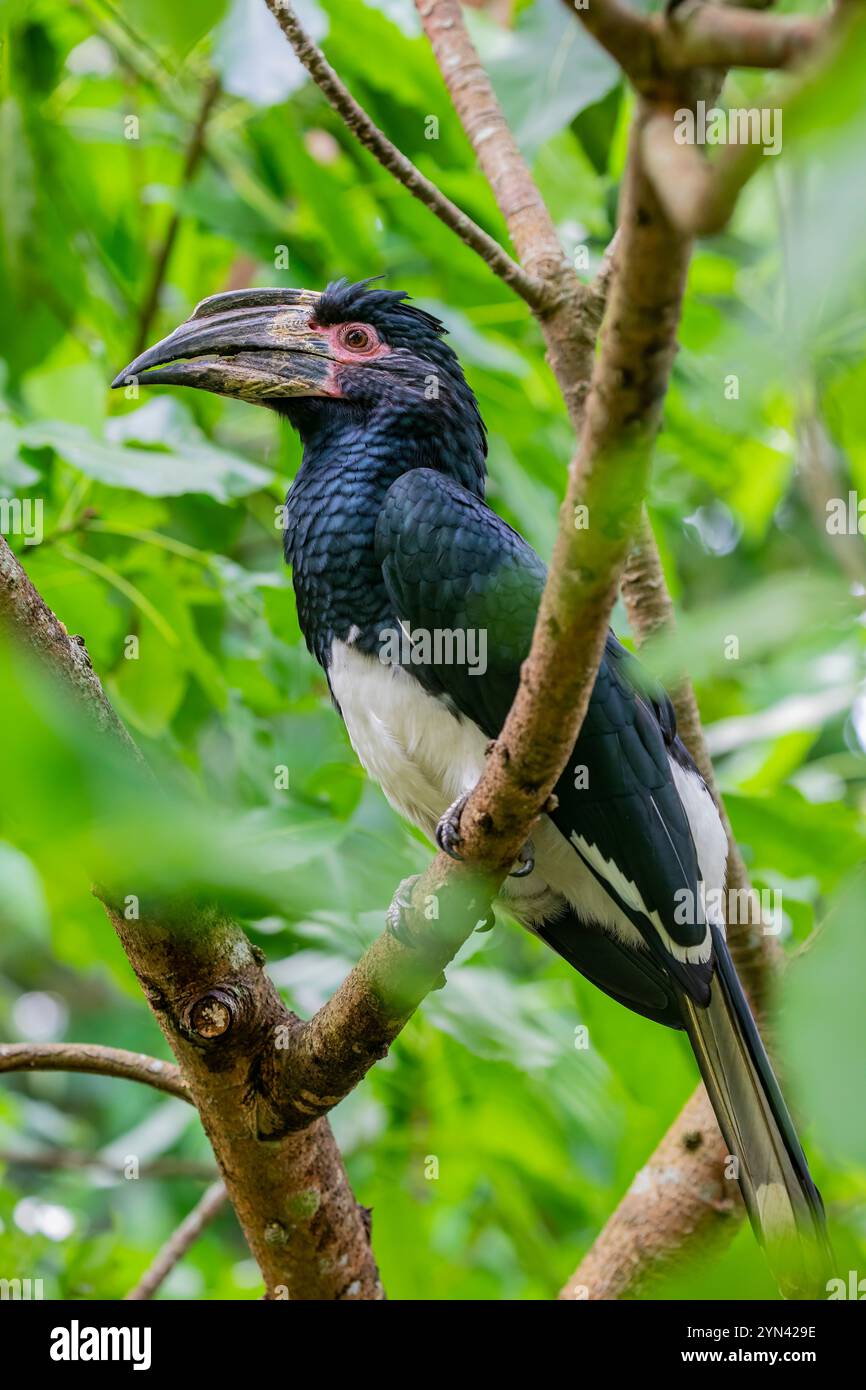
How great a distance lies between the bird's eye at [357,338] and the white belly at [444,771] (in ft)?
2.91

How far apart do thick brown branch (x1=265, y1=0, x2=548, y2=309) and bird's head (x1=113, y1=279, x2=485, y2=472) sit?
582 millimetres

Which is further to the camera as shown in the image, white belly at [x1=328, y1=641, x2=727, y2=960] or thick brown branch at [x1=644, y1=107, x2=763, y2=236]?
white belly at [x1=328, y1=641, x2=727, y2=960]

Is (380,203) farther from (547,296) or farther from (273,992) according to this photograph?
(273,992)

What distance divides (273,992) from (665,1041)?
4.61 feet

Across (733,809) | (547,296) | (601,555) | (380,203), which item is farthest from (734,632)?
(380,203)

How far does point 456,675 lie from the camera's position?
273 cm

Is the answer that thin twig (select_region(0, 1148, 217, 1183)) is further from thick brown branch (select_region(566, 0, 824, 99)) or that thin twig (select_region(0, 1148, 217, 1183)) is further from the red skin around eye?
thick brown branch (select_region(566, 0, 824, 99))

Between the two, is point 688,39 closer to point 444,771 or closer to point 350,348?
point 444,771

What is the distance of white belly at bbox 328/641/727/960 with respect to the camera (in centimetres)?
285

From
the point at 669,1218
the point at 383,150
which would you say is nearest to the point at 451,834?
the point at 383,150

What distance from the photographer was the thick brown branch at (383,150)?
2438 millimetres

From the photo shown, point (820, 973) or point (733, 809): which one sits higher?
point (733, 809)

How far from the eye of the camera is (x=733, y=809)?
10.6 feet

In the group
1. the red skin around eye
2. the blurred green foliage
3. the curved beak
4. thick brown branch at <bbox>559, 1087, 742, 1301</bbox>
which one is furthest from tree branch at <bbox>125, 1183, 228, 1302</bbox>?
the red skin around eye
